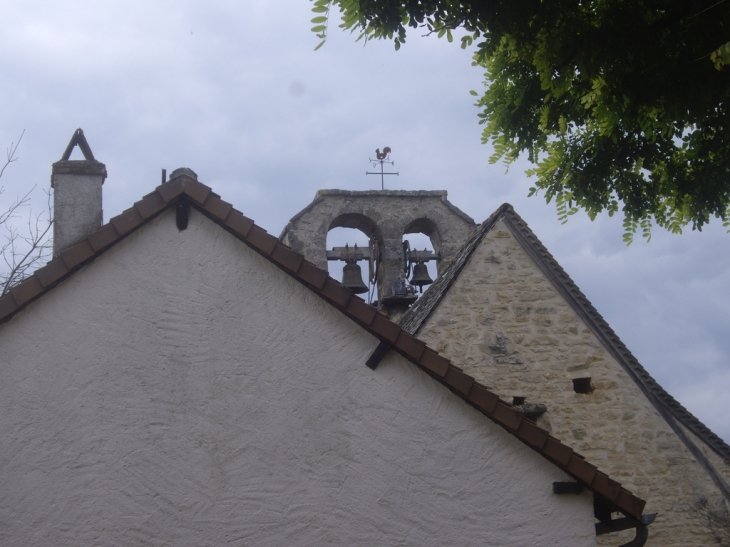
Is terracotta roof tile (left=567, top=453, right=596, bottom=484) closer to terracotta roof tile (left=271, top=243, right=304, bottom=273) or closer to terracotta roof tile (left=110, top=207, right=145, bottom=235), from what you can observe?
terracotta roof tile (left=271, top=243, right=304, bottom=273)

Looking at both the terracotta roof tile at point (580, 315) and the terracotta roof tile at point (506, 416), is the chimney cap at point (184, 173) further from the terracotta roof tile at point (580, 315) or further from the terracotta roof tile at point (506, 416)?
the terracotta roof tile at point (580, 315)

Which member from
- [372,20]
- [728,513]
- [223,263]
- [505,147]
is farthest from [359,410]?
[728,513]

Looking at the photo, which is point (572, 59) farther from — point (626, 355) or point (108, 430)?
point (108, 430)

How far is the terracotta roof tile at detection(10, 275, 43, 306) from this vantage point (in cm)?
569

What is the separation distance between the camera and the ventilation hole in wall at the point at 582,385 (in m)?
9.26

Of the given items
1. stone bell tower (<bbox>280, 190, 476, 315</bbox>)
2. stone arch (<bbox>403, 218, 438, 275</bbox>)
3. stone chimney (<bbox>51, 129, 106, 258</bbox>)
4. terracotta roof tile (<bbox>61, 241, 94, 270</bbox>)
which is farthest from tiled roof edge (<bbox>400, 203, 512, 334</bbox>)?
terracotta roof tile (<bbox>61, 241, 94, 270</bbox>)

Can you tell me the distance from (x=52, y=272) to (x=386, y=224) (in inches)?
277

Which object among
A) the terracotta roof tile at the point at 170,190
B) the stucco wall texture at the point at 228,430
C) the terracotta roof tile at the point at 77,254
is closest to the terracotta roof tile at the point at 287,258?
the stucco wall texture at the point at 228,430

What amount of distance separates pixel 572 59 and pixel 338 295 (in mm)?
2733

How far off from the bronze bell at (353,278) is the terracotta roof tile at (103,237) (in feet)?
18.3

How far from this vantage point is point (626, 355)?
30.7ft

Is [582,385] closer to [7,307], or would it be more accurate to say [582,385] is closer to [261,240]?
[261,240]

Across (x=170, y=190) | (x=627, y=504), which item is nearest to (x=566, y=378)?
(x=627, y=504)

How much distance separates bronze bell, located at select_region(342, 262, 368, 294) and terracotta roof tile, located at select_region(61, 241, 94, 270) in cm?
571
